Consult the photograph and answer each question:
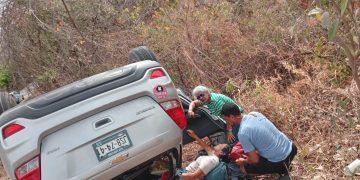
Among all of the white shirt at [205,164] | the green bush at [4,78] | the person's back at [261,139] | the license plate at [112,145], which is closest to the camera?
the license plate at [112,145]

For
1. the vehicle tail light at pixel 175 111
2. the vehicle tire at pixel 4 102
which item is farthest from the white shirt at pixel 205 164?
the vehicle tire at pixel 4 102

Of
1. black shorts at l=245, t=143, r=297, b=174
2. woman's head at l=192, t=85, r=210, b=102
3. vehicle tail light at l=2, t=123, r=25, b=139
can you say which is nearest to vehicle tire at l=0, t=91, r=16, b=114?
vehicle tail light at l=2, t=123, r=25, b=139

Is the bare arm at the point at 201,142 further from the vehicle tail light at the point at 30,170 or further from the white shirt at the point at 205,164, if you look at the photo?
the vehicle tail light at the point at 30,170

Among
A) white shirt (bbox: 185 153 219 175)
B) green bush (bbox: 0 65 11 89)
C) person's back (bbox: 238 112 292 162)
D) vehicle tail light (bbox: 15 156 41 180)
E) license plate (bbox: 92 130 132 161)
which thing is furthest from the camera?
green bush (bbox: 0 65 11 89)

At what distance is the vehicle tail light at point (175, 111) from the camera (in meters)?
4.03

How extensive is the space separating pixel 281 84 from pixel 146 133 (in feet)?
10.1

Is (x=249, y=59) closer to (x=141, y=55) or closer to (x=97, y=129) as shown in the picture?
(x=141, y=55)

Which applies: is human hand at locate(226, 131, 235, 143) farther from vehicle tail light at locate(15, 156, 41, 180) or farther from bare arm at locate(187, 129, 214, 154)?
vehicle tail light at locate(15, 156, 41, 180)

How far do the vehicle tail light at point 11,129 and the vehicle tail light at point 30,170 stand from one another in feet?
0.88

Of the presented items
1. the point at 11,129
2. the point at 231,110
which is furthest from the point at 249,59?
the point at 11,129

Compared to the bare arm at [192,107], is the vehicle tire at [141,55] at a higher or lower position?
higher

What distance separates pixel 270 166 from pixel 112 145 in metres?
1.58

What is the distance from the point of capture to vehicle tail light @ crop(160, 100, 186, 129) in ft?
13.2

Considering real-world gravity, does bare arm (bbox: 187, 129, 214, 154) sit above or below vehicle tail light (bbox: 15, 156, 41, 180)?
below
